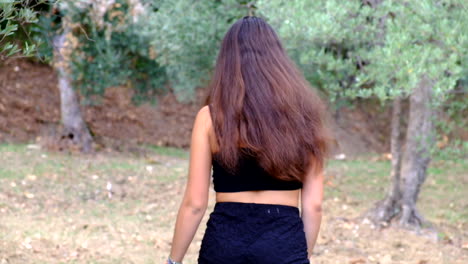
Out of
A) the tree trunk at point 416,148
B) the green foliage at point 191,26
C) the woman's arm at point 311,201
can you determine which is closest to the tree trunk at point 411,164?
the tree trunk at point 416,148

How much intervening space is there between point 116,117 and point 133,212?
22.8 feet

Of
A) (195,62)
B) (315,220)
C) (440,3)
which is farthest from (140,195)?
(315,220)

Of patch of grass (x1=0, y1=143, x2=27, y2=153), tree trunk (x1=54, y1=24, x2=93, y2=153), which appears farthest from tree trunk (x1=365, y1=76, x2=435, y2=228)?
patch of grass (x1=0, y1=143, x2=27, y2=153)

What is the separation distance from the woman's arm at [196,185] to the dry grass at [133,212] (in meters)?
3.30

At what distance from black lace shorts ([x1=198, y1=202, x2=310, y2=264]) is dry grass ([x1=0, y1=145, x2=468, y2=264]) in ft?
11.3

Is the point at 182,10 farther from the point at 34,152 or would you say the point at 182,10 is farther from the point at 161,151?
the point at 161,151

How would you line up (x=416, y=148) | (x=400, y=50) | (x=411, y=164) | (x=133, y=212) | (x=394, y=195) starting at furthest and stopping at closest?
1. (x=133, y=212)
2. (x=394, y=195)
3. (x=411, y=164)
4. (x=416, y=148)
5. (x=400, y=50)

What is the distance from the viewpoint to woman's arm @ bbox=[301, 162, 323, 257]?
2475 millimetres

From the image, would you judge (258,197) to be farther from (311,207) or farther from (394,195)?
(394,195)

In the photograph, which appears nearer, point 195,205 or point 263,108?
point 263,108

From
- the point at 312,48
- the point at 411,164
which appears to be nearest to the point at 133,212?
the point at 312,48

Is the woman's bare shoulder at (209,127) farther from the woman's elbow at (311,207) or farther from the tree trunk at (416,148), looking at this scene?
the tree trunk at (416,148)

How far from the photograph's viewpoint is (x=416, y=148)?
6.79 metres

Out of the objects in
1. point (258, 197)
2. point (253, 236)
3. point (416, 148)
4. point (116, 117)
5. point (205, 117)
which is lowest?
point (116, 117)
